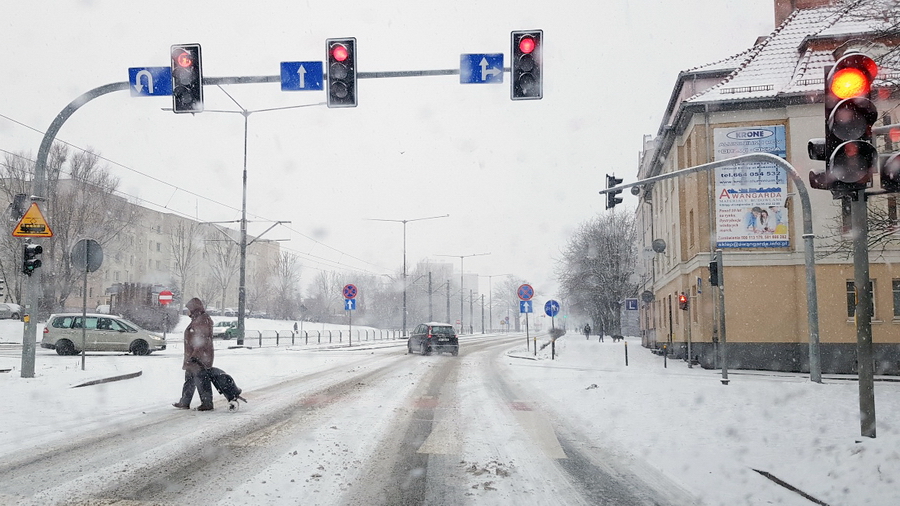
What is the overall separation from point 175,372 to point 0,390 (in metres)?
5.40

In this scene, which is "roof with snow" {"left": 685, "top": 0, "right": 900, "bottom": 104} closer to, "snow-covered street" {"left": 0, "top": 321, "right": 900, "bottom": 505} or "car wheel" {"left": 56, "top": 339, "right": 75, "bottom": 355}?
"snow-covered street" {"left": 0, "top": 321, "right": 900, "bottom": 505}

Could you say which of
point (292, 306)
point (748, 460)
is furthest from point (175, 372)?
point (292, 306)

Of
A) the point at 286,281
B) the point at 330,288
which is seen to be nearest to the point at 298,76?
the point at 286,281

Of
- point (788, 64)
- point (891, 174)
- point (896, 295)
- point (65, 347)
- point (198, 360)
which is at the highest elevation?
point (788, 64)

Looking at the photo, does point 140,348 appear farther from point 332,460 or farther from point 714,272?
point 332,460

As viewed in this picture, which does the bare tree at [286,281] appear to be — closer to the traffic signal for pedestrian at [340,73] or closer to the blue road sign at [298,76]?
the blue road sign at [298,76]

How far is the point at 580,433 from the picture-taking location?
8898 millimetres

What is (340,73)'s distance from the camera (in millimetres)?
10984

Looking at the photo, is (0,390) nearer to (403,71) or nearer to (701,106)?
(403,71)

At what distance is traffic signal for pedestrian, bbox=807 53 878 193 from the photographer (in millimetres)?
6613

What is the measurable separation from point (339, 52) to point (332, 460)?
6867 millimetres

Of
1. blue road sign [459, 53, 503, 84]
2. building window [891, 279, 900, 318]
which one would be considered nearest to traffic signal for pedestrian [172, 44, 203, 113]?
blue road sign [459, 53, 503, 84]

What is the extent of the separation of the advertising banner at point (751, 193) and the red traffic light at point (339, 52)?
16097 mm

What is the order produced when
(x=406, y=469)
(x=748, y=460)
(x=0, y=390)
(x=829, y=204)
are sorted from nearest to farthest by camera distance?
(x=406, y=469) < (x=748, y=460) < (x=0, y=390) < (x=829, y=204)
